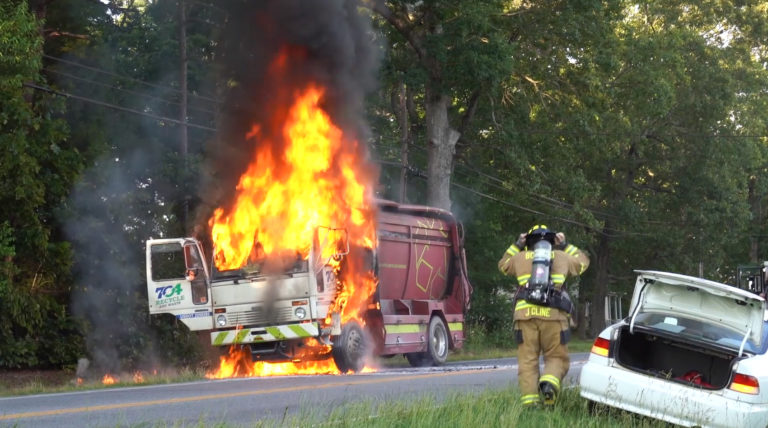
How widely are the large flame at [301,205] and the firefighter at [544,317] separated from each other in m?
6.64

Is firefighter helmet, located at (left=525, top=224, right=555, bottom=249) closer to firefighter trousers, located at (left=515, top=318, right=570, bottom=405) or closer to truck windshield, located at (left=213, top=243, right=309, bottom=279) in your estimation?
firefighter trousers, located at (left=515, top=318, right=570, bottom=405)

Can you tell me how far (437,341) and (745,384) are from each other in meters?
11.3

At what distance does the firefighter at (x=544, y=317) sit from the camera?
9.30 metres

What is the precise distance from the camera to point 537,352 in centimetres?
947

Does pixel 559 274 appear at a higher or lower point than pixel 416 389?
higher

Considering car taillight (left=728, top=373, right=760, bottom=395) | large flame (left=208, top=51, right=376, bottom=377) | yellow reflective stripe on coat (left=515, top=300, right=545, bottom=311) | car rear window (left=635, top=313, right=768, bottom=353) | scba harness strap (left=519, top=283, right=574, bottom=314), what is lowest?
car taillight (left=728, top=373, right=760, bottom=395)

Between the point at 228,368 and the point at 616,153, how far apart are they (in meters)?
28.7

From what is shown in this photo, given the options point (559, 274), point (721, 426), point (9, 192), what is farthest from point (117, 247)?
point (721, 426)

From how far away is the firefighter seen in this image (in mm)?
9305

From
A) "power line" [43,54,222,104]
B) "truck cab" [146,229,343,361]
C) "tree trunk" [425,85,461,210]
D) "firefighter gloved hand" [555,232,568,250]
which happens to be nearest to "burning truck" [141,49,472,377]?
"truck cab" [146,229,343,361]

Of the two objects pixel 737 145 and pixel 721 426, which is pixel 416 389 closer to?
pixel 721 426

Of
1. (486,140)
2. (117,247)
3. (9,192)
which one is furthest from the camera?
(486,140)

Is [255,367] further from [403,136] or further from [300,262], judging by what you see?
[403,136]

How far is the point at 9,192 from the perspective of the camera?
20.1m
